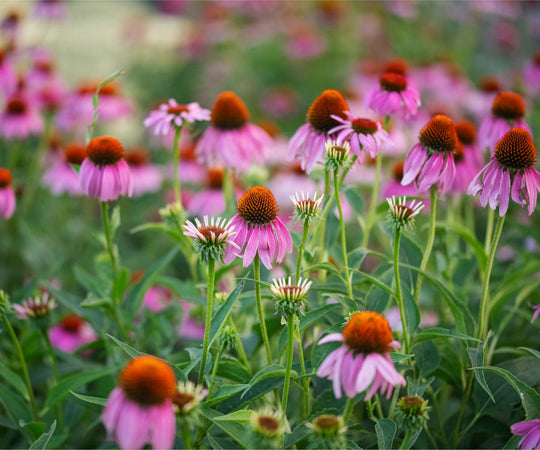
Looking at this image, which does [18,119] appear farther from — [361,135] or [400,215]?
[400,215]

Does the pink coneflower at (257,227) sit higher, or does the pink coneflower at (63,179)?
the pink coneflower at (257,227)

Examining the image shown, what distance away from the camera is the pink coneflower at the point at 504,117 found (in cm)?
119

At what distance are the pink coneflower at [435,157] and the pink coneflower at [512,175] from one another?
0.06m

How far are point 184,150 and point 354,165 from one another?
4.73 feet

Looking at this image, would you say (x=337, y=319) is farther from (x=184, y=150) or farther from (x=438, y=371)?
(x=184, y=150)

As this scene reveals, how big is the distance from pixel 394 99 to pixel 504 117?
253mm

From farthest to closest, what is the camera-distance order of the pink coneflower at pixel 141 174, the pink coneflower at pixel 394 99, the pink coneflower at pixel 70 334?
the pink coneflower at pixel 141 174, the pink coneflower at pixel 70 334, the pink coneflower at pixel 394 99

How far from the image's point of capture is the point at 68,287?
1.95 meters

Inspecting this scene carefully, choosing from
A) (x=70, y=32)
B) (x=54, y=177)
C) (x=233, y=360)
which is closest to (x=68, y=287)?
(x=54, y=177)

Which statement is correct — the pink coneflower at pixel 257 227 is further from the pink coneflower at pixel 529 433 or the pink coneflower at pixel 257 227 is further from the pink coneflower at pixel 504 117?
the pink coneflower at pixel 504 117

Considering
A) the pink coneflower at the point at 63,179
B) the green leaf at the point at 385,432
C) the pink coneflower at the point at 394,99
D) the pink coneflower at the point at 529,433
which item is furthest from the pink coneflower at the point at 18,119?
the pink coneflower at the point at 529,433

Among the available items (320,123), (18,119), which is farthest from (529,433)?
(18,119)

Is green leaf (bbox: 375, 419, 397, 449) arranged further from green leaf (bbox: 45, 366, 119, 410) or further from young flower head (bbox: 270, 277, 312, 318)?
green leaf (bbox: 45, 366, 119, 410)

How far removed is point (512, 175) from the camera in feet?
2.94
